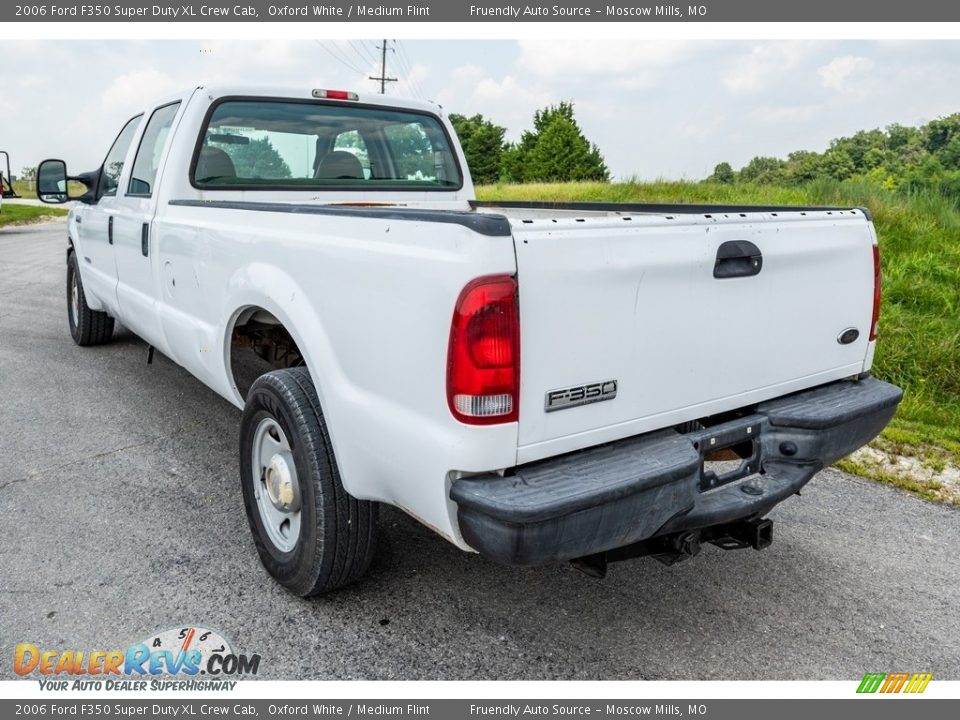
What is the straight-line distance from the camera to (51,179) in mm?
5734

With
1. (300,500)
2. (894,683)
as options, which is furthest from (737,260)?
(300,500)

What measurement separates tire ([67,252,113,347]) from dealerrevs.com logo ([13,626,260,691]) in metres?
4.57

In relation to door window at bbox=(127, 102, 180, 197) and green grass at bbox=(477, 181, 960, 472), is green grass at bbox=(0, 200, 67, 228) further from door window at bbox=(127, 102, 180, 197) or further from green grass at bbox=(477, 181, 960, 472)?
door window at bbox=(127, 102, 180, 197)

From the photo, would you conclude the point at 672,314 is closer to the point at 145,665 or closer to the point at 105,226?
the point at 145,665

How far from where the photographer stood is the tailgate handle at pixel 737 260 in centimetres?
256

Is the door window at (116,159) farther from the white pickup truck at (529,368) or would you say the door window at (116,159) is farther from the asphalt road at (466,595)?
the asphalt road at (466,595)

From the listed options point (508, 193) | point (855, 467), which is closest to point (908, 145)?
point (508, 193)

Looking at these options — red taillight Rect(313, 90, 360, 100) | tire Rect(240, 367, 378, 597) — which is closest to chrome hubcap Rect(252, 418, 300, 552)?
tire Rect(240, 367, 378, 597)

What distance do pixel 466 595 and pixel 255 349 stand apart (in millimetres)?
1627

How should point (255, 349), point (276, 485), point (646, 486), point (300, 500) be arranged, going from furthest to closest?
point (255, 349) → point (276, 485) → point (300, 500) → point (646, 486)

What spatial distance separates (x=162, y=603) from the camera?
3.00m

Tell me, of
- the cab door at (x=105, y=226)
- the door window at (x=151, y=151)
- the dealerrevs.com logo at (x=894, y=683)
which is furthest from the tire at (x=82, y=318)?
the dealerrevs.com logo at (x=894, y=683)

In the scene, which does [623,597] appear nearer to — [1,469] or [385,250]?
[385,250]

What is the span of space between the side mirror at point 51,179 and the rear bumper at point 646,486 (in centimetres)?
495
